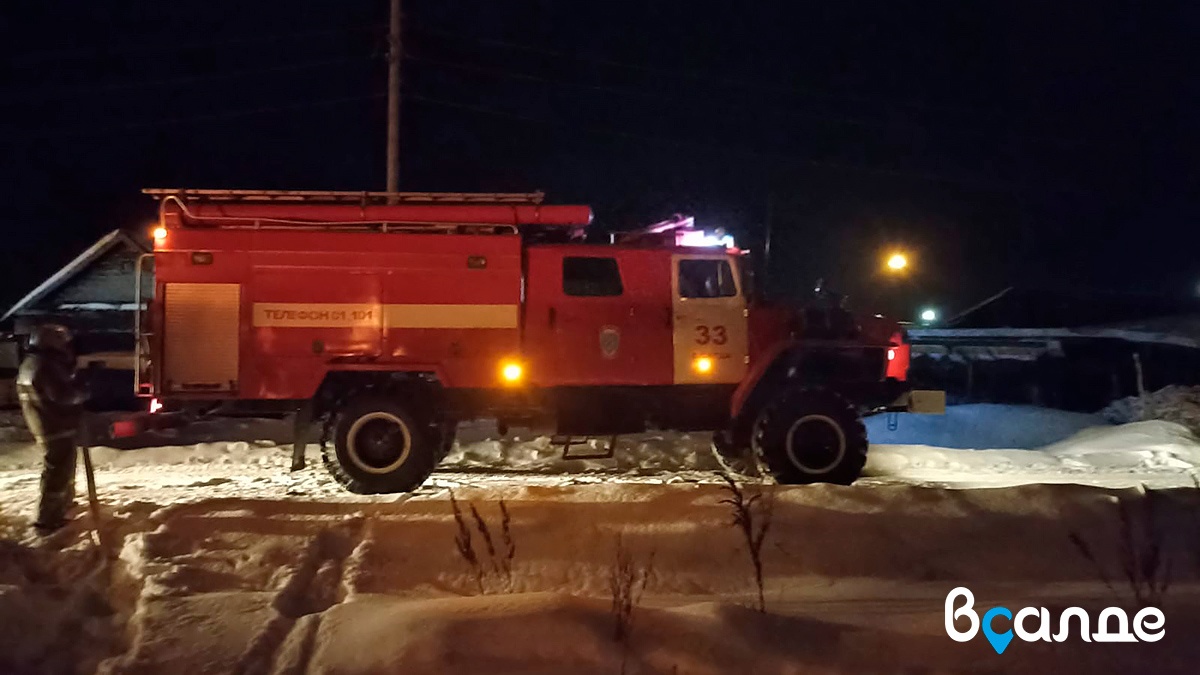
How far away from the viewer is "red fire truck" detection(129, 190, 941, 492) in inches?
356

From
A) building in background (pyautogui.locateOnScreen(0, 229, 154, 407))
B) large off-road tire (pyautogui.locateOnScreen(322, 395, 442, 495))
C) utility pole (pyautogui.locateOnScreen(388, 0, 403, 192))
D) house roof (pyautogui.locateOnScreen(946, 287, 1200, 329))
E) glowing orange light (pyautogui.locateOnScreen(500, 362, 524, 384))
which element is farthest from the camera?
house roof (pyautogui.locateOnScreen(946, 287, 1200, 329))

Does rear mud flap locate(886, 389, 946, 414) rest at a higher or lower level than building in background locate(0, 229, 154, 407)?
lower

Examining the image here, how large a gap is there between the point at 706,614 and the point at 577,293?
481cm

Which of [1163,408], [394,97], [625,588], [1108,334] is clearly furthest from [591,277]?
[1108,334]

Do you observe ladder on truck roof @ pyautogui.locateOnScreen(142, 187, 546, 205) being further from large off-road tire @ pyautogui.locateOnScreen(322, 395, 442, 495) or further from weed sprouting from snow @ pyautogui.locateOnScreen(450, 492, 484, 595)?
weed sprouting from snow @ pyautogui.locateOnScreen(450, 492, 484, 595)

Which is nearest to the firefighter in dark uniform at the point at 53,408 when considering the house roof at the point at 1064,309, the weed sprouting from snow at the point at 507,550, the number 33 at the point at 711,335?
the weed sprouting from snow at the point at 507,550

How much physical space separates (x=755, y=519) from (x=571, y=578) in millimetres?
1517

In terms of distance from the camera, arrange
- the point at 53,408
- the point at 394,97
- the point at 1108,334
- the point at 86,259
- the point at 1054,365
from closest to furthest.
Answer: the point at 53,408 → the point at 394,97 → the point at 86,259 → the point at 1054,365 → the point at 1108,334

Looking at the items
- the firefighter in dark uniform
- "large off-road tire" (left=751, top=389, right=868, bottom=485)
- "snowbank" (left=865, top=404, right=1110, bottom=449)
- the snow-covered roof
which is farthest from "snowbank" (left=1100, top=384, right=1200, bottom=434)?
the firefighter in dark uniform

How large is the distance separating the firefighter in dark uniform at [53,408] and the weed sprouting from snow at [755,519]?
493 centimetres

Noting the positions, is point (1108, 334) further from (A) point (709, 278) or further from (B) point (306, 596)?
(B) point (306, 596)

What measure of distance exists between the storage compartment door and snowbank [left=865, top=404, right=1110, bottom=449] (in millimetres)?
10035

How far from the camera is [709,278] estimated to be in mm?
9648

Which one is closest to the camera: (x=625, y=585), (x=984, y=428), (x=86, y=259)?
(x=625, y=585)
